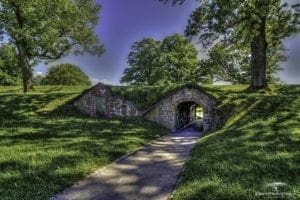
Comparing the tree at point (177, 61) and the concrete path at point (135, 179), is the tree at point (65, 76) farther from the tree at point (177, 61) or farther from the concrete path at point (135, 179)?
the concrete path at point (135, 179)

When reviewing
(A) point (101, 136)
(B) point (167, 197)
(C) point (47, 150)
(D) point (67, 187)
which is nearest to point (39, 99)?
(A) point (101, 136)

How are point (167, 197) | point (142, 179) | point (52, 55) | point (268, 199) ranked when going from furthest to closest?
point (52, 55)
point (142, 179)
point (167, 197)
point (268, 199)

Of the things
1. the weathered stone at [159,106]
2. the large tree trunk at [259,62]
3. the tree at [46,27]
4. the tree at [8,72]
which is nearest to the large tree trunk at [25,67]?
the tree at [46,27]

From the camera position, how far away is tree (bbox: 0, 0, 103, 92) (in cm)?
3391

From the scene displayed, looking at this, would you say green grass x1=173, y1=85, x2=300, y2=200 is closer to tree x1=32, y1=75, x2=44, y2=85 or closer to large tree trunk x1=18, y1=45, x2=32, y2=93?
large tree trunk x1=18, y1=45, x2=32, y2=93

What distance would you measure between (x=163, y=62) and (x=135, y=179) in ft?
145

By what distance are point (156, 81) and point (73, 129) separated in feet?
111

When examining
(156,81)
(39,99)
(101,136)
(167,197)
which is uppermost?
(156,81)

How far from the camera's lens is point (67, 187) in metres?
10.6

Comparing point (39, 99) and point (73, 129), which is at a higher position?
point (39, 99)

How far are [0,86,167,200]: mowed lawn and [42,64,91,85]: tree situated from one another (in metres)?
39.0

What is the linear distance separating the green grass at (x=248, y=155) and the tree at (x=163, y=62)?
3105cm

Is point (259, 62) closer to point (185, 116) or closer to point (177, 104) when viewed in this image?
point (185, 116)

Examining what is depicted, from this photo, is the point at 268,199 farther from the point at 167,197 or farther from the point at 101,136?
the point at 101,136
